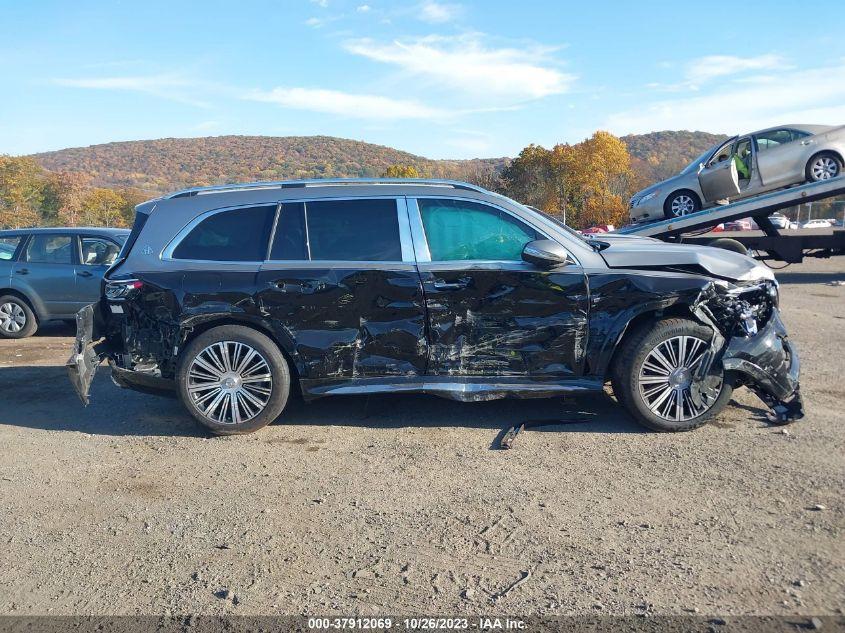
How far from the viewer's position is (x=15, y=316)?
989 centimetres

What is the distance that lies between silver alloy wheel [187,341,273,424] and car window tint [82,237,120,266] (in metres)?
5.68

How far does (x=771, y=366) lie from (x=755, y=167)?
1046 cm

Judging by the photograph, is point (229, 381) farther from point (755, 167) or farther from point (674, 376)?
point (755, 167)

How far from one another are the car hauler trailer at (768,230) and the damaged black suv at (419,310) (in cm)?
822

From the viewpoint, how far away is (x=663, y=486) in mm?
4043

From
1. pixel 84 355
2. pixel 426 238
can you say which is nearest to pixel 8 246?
pixel 84 355

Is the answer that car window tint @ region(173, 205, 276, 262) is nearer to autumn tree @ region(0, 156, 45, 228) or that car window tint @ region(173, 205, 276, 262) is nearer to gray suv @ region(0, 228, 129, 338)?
gray suv @ region(0, 228, 129, 338)

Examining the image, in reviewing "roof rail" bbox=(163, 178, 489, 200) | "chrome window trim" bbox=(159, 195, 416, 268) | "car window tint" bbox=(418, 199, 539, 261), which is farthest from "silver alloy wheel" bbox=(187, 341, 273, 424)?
"car window tint" bbox=(418, 199, 539, 261)

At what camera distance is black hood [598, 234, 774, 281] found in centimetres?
501

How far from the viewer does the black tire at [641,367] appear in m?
4.88

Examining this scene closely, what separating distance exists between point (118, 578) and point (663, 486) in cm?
307

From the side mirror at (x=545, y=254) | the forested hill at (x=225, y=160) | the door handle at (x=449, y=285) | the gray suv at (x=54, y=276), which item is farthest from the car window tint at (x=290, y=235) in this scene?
the forested hill at (x=225, y=160)

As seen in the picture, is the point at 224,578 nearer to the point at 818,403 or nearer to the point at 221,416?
the point at 221,416

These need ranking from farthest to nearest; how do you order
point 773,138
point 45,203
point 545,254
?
point 45,203, point 773,138, point 545,254
